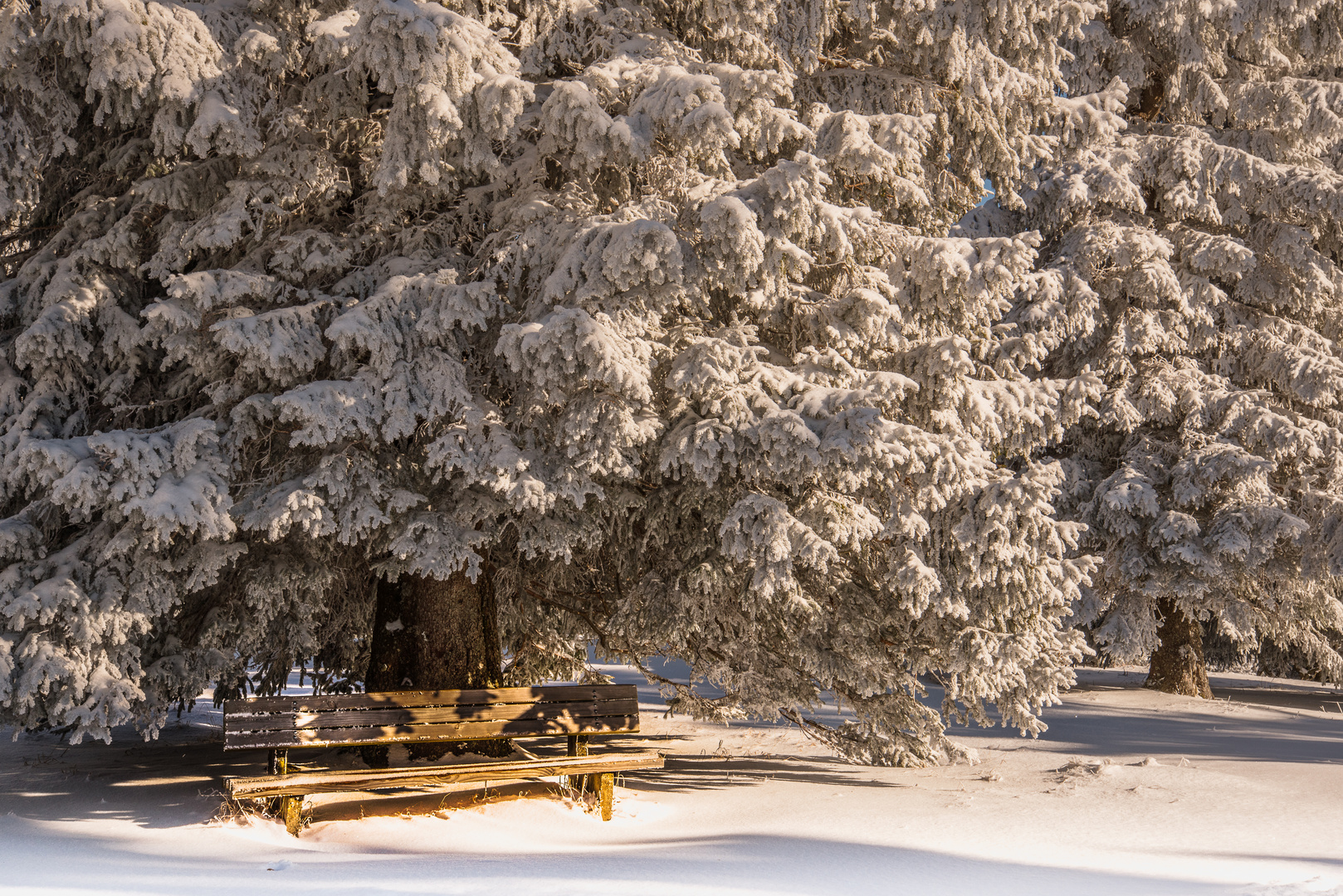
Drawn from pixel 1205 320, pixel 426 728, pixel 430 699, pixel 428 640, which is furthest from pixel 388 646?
pixel 1205 320

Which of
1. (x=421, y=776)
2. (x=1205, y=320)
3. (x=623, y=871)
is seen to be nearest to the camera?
(x=623, y=871)

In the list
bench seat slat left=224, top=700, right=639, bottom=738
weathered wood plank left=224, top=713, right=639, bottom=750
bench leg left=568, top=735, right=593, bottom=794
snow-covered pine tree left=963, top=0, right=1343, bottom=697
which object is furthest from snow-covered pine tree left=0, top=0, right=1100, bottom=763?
snow-covered pine tree left=963, top=0, right=1343, bottom=697

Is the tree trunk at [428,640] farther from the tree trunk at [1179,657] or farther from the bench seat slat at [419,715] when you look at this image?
the tree trunk at [1179,657]

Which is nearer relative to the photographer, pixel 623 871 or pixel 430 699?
pixel 623 871

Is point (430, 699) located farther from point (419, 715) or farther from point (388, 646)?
point (388, 646)

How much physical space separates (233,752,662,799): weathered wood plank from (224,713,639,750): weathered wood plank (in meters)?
0.22

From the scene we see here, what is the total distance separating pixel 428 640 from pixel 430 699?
1.18m

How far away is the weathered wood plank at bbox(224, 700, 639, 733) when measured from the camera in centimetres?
680

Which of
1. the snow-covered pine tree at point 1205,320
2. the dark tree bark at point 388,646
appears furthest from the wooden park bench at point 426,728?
the snow-covered pine tree at point 1205,320

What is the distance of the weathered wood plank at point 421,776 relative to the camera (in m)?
6.45

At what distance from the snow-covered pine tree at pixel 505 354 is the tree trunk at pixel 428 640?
1.1 inches

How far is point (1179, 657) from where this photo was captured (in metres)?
15.2

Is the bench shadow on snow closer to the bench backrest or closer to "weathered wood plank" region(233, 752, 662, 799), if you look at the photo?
"weathered wood plank" region(233, 752, 662, 799)

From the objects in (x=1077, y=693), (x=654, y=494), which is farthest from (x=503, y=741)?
(x=1077, y=693)
